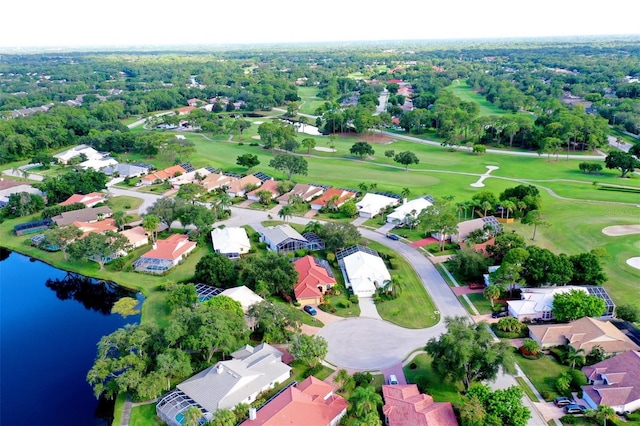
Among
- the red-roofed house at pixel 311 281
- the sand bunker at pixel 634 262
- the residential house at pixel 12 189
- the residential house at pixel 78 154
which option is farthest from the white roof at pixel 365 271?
the residential house at pixel 78 154

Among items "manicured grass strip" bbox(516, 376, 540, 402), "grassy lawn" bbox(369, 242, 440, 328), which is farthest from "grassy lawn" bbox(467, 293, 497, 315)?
"manicured grass strip" bbox(516, 376, 540, 402)

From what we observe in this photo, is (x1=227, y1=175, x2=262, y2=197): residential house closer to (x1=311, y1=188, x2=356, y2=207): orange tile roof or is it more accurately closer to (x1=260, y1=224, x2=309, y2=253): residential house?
(x1=311, y1=188, x2=356, y2=207): orange tile roof

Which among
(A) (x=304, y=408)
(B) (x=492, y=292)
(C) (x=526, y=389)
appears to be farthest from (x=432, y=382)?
(B) (x=492, y=292)

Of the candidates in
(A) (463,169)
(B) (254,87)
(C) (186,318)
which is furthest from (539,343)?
(B) (254,87)

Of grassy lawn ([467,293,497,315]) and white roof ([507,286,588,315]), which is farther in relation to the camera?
grassy lawn ([467,293,497,315])

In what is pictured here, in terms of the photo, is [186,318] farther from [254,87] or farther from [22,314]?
[254,87]

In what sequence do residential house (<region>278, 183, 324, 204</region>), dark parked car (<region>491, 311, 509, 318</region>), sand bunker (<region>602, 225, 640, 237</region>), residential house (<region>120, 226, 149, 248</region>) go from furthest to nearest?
residential house (<region>278, 183, 324, 204</region>) → sand bunker (<region>602, 225, 640, 237</region>) → residential house (<region>120, 226, 149, 248</region>) → dark parked car (<region>491, 311, 509, 318</region>)
